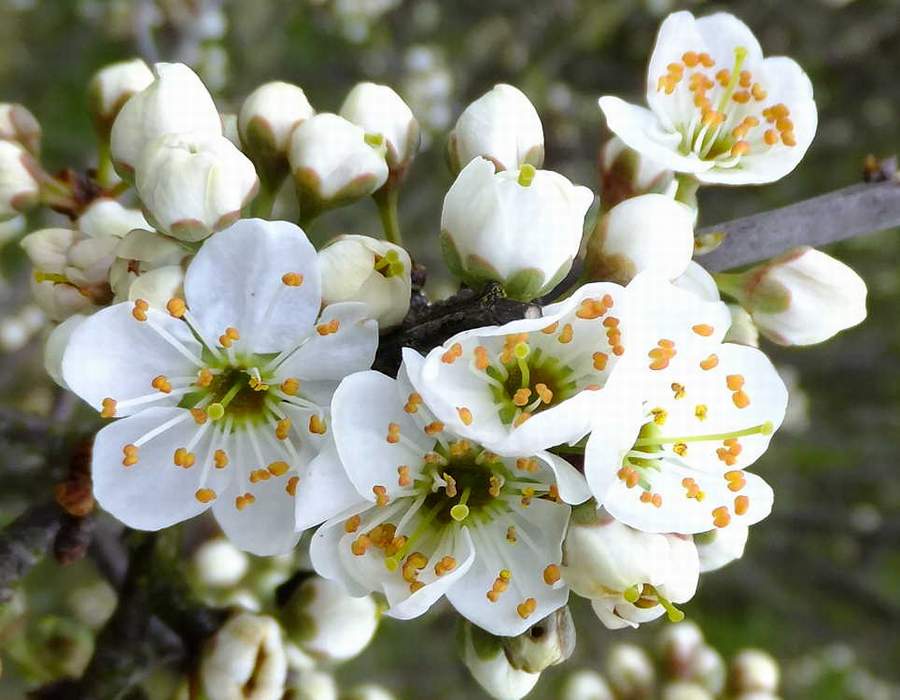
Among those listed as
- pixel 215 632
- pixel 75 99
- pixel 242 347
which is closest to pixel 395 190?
pixel 242 347

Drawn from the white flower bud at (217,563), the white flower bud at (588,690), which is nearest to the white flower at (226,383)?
the white flower bud at (217,563)

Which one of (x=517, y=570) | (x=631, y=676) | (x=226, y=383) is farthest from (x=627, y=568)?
(x=631, y=676)

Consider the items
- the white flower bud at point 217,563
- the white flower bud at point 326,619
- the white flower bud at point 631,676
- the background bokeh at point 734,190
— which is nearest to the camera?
the white flower bud at point 326,619

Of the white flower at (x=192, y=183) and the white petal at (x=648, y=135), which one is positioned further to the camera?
the white petal at (x=648, y=135)

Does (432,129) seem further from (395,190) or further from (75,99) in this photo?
(395,190)

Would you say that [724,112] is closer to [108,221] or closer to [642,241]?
[642,241]

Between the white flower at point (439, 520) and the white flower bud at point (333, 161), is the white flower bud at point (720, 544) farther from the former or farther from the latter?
the white flower bud at point (333, 161)
